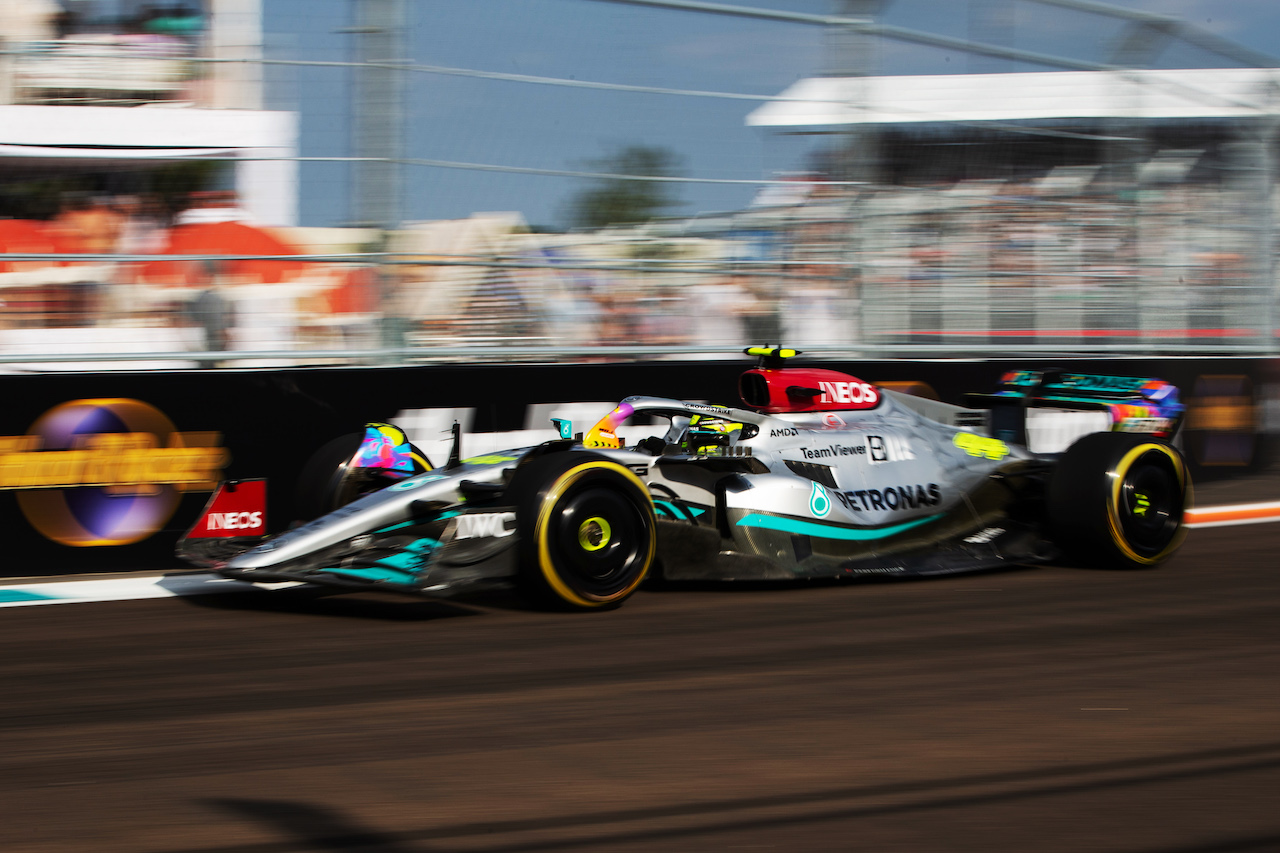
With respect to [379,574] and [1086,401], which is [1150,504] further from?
[379,574]

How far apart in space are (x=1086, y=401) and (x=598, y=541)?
10.6 ft

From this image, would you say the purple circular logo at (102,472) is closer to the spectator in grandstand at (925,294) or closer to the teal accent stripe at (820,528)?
the teal accent stripe at (820,528)

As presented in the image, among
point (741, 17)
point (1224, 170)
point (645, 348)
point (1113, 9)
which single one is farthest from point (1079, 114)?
point (645, 348)

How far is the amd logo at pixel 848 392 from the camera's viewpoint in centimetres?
663

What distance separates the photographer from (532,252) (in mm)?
7695

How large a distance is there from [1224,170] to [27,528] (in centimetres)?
920

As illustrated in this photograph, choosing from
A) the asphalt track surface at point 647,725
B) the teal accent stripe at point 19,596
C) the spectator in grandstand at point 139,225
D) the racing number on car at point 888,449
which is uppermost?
the spectator in grandstand at point 139,225

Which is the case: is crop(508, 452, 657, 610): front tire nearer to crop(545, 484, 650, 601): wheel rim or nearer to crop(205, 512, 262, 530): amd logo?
crop(545, 484, 650, 601): wheel rim

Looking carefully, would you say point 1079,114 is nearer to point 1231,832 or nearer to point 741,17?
point 741,17

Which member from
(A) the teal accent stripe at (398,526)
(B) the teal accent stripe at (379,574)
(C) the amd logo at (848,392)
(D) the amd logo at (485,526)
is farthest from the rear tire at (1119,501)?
(B) the teal accent stripe at (379,574)

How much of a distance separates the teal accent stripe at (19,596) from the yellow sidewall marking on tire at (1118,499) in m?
4.99

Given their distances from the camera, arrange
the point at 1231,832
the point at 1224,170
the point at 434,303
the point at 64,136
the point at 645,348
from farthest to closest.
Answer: the point at 1224,170 < the point at 645,348 < the point at 434,303 < the point at 64,136 < the point at 1231,832

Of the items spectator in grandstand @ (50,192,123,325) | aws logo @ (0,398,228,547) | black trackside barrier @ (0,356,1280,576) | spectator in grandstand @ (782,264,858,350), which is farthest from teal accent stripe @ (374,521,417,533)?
spectator in grandstand @ (782,264,858,350)

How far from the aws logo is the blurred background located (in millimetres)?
347
